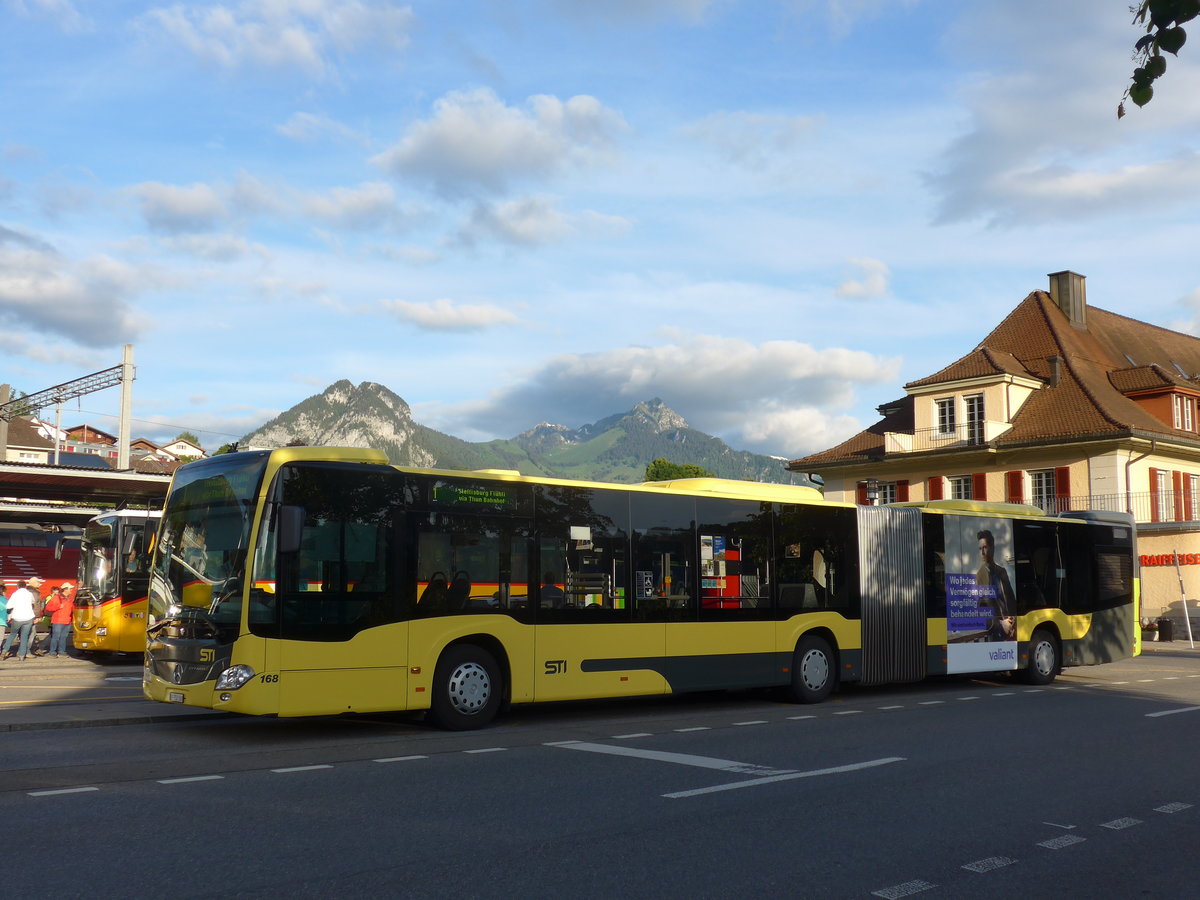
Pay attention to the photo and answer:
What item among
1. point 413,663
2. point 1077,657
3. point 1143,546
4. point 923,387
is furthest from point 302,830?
point 923,387

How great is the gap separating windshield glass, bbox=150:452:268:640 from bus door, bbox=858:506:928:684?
367 inches

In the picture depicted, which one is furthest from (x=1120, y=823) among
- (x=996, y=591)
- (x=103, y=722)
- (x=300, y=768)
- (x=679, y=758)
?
(x=996, y=591)

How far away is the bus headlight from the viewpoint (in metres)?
11.2

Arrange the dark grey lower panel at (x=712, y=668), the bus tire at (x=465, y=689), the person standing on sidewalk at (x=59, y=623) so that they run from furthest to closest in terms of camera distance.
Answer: the person standing on sidewalk at (x=59, y=623) → the dark grey lower panel at (x=712, y=668) → the bus tire at (x=465, y=689)

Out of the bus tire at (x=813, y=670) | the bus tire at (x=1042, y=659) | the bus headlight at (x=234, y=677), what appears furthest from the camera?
the bus tire at (x=1042, y=659)

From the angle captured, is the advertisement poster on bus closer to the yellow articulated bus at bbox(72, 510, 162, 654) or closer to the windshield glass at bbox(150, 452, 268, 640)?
the windshield glass at bbox(150, 452, 268, 640)

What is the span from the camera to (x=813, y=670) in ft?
53.8

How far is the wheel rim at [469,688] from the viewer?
41.6 feet

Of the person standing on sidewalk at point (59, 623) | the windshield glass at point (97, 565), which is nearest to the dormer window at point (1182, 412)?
the windshield glass at point (97, 565)

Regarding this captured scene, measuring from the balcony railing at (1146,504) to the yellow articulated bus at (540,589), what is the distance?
82.0ft

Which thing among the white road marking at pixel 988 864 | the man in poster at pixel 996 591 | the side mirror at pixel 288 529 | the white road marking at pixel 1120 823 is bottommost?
the white road marking at pixel 1120 823

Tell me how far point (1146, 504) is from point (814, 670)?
31.4 m

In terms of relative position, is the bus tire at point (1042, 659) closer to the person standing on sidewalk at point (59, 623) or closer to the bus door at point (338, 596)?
the bus door at point (338, 596)

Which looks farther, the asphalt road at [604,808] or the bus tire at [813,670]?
the bus tire at [813,670]
